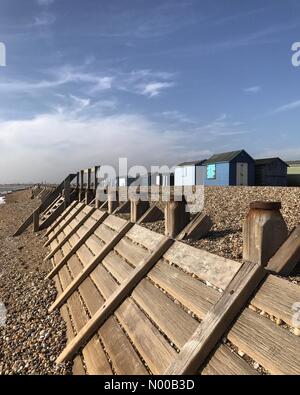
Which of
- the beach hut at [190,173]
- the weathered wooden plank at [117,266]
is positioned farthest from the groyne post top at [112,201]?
the beach hut at [190,173]

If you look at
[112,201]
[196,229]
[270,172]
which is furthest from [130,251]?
[270,172]

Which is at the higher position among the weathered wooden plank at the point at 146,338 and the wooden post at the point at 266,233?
the wooden post at the point at 266,233

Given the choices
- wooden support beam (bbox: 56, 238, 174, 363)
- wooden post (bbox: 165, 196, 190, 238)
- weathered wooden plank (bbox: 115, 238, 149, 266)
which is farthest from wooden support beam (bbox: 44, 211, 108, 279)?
wooden support beam (bbox: 56, 238, 174, 363)

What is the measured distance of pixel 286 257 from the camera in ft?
9.82

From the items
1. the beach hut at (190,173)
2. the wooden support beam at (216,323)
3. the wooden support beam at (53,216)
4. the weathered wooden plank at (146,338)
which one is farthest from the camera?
the beach hut at (190,173)

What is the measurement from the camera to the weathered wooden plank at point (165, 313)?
3.13m

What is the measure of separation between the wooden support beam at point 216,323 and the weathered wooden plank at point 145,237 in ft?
6.42

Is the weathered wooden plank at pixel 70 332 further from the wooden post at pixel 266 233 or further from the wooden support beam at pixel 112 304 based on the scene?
the wooden post at pixel 266 233

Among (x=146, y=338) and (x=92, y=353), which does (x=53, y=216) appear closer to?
(x=92, y=353)

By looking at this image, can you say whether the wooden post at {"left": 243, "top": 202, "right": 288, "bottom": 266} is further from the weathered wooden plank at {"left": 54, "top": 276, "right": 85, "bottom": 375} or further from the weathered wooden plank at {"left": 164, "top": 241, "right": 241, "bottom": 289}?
the weathered wooden plank at {"left": 54, "top": 276, "right": 85, "bottom": 375}

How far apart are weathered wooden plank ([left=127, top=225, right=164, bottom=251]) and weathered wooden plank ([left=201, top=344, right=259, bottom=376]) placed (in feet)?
7.20

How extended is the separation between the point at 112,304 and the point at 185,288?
127 cm

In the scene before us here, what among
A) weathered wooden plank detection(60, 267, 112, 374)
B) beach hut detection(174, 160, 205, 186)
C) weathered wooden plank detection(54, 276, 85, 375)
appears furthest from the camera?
beach hut detection(174, 160, 205, 186)

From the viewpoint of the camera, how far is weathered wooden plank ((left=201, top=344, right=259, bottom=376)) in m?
2.44
